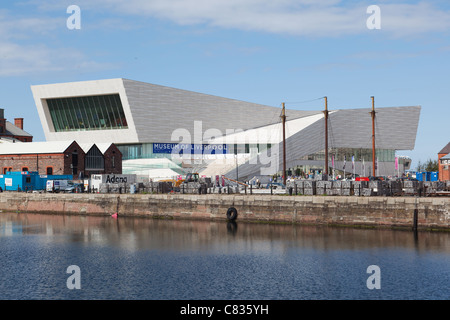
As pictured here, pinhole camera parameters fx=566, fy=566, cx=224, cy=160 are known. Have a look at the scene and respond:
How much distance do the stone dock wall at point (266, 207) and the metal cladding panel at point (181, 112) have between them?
33.3 metres

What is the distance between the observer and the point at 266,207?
43219mm

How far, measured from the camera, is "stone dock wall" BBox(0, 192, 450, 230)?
121 ft

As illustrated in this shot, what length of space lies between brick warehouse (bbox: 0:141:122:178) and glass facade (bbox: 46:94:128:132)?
1443 centimetres

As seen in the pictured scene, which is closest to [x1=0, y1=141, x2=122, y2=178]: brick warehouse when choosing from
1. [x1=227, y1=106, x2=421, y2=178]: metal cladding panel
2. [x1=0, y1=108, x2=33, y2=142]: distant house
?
[x1=227, y1=106, x2=421, y2=178]: metal cladding panel

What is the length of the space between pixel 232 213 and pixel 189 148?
5344 cm

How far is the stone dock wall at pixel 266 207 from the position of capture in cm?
3700

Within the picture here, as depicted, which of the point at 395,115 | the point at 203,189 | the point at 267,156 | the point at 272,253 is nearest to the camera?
the point at 272,253

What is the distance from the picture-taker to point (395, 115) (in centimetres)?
10806
